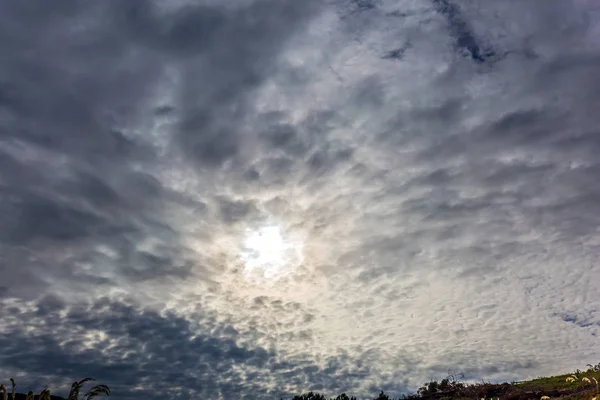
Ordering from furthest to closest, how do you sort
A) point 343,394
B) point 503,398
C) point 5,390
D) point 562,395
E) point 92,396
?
point 343,394, point 503,398, point 562,395, point 92,396, point 5,390

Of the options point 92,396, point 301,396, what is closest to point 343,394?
point 301,396

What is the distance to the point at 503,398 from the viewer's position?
47406 millimetres

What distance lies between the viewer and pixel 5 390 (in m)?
13.5

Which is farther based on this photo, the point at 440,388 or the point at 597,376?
the point at 440,388

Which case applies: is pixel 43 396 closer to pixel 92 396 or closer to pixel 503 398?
pixel 92 396

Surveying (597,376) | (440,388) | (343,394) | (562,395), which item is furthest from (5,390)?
(343,394)

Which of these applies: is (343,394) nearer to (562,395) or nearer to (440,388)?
(440,388)

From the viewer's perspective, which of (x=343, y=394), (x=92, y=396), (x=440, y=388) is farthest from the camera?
(x=343, y=394)

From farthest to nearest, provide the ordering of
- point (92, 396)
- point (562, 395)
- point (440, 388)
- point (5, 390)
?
1. point (440, 388)
2. point (562, 395)
3. point (92, 396)
4. point (5, 390)

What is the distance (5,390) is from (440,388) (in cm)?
5515

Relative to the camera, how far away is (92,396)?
1537 cm

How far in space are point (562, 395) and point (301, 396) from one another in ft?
128

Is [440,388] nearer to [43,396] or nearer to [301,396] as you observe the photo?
[301,396]

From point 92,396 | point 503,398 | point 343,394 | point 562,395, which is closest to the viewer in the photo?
point 92,396
